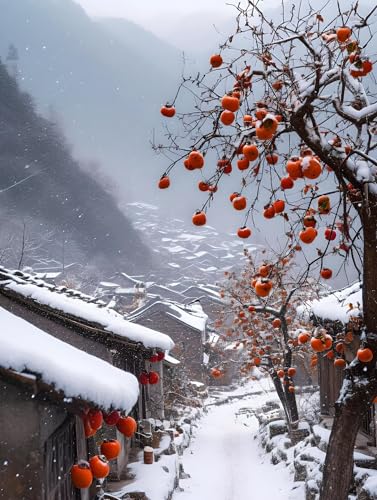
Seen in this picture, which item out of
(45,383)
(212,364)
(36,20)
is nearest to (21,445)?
(45,383)

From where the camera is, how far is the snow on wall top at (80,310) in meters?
10.9

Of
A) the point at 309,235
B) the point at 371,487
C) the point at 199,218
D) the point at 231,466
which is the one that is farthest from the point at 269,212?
the point at 231,466

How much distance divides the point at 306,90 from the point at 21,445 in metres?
5.36

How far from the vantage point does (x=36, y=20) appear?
12131 cm

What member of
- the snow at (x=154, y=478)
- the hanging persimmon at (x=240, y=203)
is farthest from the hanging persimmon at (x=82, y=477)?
the snow at (x=154, y=478)

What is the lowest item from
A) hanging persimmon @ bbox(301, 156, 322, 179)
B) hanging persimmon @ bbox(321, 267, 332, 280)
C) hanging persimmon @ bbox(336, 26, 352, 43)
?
hanging persimmon @ bbox(321, 267, 332, 280)

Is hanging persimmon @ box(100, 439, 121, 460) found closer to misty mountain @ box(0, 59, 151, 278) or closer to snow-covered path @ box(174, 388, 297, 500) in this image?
snow-covered path @ box(174, 388, 297, 500)

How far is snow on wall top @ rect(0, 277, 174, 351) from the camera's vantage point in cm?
1088

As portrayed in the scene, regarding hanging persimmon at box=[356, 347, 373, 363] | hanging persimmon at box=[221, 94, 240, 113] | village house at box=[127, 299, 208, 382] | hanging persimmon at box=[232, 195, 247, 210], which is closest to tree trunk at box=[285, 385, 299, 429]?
hanging persimmon at box=[356, 347, 373, 363]

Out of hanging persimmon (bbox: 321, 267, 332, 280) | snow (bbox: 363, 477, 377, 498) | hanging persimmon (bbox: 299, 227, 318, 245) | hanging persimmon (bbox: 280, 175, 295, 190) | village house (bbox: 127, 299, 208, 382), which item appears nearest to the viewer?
hanging persimmon (bbox: 299, 227, 318, 245)

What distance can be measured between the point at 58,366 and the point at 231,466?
17685mm

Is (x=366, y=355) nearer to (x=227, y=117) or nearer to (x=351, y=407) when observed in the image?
(x=351, y=407)

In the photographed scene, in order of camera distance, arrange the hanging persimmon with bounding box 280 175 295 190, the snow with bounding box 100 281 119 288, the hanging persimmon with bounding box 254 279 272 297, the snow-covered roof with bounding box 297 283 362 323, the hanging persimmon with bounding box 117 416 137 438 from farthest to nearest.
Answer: the snow with bounding box 100 281 119 288, the snow-covered roof with bounding box 297 283 362 323, the hanging persimmon with bounding box 117 416 137 438, the hanging persimmon with bounding box 254 279 272 297, the hanging persimmon with bounding box 280 175 295 190

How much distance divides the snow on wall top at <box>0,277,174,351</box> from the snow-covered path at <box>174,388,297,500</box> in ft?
19.1
